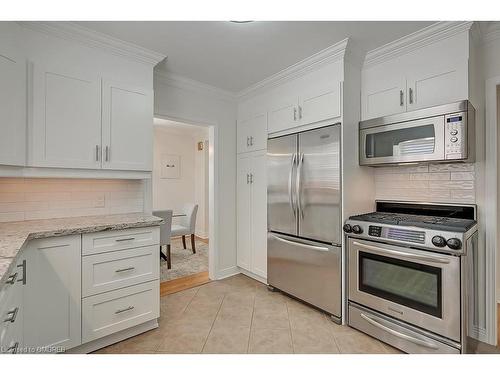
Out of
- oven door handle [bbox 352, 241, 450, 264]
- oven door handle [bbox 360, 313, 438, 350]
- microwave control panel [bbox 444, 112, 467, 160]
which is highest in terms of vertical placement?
microwave control panel [bbox 444, 112, 467, 160]

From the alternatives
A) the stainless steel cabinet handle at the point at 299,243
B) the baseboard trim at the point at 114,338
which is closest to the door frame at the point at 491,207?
the stainless steel cabinet handle at the point at 299,243

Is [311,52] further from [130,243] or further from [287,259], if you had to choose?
[130,243]

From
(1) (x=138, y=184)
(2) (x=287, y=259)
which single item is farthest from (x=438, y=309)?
(1) (x=138, y=184)

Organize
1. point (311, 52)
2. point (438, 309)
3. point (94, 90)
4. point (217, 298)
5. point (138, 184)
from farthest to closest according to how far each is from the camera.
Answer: point (217, 298) → point (138, 184) → point (311, 52) → point (94, 90) → point (438, 309)

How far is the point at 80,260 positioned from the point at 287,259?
181 centimetres

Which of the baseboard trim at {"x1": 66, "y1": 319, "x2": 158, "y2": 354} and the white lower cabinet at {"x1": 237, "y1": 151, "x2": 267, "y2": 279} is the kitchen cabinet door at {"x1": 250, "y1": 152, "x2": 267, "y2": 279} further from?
the baseboard trim at {"x1": 66, "y1": 319, "x2": 158, "y2": 354}

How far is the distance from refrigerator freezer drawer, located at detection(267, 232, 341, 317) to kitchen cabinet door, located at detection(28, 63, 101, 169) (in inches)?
74.2

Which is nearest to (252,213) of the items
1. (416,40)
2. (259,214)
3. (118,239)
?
(259,214)

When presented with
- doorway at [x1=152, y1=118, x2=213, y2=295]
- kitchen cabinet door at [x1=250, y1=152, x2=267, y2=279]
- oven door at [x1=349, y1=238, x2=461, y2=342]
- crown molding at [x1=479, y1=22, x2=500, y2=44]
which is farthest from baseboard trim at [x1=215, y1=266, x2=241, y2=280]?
crown molding at [x1=479, y1=22, x2=500, y2=44]

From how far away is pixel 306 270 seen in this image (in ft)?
8.25

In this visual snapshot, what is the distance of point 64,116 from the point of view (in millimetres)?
1937

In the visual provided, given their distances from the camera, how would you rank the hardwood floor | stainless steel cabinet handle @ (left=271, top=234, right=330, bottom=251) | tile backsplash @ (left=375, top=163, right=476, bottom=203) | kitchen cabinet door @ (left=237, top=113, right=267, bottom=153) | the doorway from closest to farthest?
tile backsplash @ (left=375, top=163, right=476, bottom=203), stainless steel cabinet handle @ (left=271, top=234, right=330, bottom=251), the hardwood floor, kitchen cabinet door @ (left=237, top=113, right=267, bottom=153), the doorway

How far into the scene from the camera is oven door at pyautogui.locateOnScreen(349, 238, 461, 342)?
1661mm

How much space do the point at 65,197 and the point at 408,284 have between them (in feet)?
9.14
